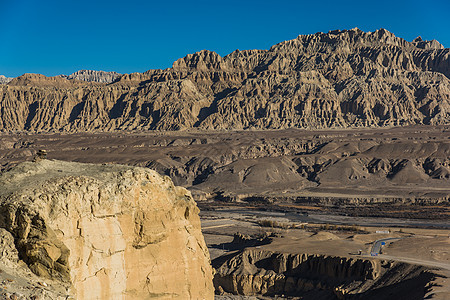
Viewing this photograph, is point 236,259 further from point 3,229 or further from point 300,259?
point 3,229

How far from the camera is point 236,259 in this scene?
180 ft

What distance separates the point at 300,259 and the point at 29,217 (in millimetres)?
40825

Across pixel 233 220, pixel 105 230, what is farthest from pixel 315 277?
pixel 233 220

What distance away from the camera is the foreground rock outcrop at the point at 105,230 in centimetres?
1327

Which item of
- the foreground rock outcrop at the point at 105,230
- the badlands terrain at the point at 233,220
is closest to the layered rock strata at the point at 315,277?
the badlands terrain at the point at 233,220

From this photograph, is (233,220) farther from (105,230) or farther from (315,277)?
(105,230)

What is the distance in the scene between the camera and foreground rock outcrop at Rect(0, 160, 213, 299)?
43.5 feet

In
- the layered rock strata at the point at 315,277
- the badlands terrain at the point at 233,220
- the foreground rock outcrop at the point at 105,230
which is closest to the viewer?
the foreground rock outcrop at the point at 105,230

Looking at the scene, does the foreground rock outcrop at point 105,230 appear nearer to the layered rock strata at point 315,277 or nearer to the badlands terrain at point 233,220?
the badlands terrain at point 233,220

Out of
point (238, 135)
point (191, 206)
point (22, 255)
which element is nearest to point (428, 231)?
Result: point (191, 206)

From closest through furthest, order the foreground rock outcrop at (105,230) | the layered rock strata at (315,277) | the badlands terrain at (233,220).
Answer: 1. the foreground rock outcrop at (105,230)
2. the badlands terrain at (233,220)
3. the layered rock strata at (315,277)

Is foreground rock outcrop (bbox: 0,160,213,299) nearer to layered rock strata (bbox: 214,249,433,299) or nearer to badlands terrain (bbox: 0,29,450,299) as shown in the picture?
badlands terrain (bbox: 0,29,450,299)

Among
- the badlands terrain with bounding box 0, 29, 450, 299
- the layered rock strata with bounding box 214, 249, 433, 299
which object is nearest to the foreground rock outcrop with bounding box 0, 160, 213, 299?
the badlands terrain with bounding box 0, 29, 450, 299

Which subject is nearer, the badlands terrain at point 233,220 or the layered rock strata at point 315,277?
the badlands terrain at point 233,220
